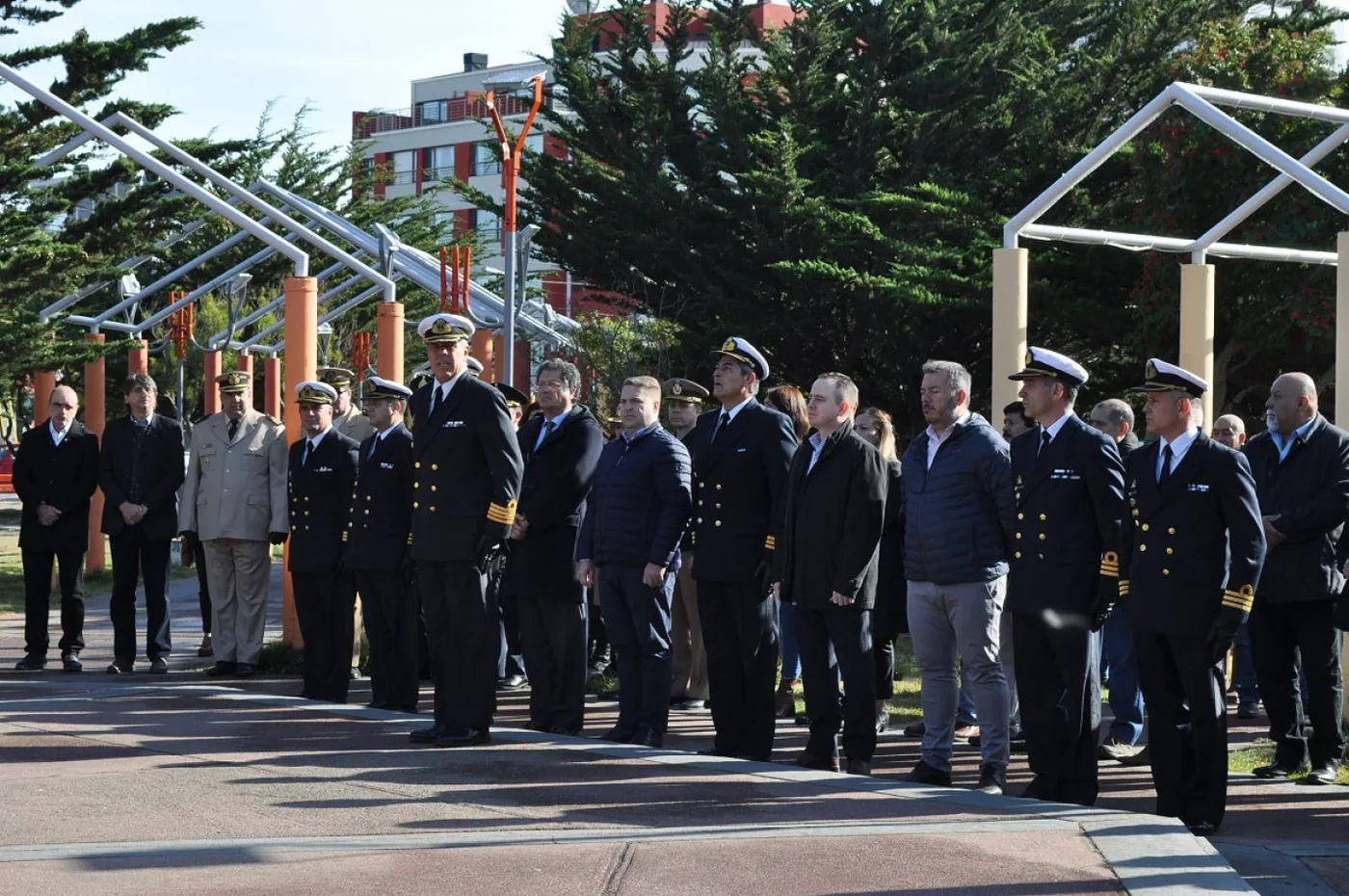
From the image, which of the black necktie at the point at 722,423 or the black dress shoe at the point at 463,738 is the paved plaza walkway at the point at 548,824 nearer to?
the black dress shoe at the point at 463,738

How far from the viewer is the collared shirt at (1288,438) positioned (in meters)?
9.37

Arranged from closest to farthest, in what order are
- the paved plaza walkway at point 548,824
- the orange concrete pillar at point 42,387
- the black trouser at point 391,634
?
the paved plaza walkway at point 548,824 < the black trouser at point 391,634 < the orange concrete pillar at point 42,387

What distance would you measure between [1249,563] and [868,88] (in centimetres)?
2046

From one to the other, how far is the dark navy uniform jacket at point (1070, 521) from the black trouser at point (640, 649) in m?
2.10

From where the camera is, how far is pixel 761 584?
9.22 meters

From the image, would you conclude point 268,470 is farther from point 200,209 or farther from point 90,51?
point 200,209

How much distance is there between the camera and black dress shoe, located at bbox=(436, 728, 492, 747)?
29.2 ft

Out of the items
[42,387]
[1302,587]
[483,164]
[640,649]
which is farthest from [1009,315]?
[483,164]

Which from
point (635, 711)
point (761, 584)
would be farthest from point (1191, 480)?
point (635, 711)

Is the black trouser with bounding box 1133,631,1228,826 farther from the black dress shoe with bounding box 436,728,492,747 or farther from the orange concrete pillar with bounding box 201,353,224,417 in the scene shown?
the orange concrete pillar with bounding box 201,353,224,417

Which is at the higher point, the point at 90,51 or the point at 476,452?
the point at 90,51

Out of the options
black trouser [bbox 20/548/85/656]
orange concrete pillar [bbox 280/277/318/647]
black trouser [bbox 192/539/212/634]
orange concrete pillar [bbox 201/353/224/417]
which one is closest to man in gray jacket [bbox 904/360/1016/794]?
orange concrete pillar [bbox 280/277/318/647]

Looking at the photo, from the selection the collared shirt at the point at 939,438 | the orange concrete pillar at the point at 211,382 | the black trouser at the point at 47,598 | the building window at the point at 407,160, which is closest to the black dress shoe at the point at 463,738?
the collared shirt at the point at 939,438

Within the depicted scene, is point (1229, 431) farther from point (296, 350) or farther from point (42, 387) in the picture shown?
point (42, 387)
